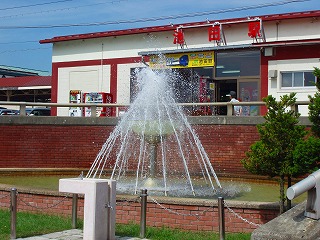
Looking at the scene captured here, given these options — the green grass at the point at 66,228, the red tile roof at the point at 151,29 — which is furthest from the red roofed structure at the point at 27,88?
the green grass at the point at 66,228

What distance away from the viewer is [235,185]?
15.1 m

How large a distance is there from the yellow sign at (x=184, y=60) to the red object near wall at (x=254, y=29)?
2.10m

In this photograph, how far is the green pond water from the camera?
40.0ft

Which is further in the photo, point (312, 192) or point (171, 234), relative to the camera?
point (171, 234)

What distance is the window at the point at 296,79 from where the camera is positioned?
912 inches

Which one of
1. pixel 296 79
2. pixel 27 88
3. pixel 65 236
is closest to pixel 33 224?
pixel 65 236

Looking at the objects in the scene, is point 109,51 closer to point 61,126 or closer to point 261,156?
point 61,126

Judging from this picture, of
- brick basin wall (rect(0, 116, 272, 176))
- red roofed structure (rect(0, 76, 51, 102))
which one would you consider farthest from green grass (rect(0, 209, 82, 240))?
red roofed structure (rect(0, 76, 51, 102))

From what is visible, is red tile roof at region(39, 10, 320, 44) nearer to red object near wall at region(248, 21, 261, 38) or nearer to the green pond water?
red object near wall at region(248, 21, 261, 38)

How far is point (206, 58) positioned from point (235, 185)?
11.7 m

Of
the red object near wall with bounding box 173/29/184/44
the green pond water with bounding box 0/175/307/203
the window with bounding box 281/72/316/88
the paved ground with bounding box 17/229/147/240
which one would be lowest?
the paved ground with bounding box 17/229/147/240

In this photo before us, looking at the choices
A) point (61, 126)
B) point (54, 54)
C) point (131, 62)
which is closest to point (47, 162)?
point (61, 126)

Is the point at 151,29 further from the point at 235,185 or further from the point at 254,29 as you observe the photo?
the point at 235,185

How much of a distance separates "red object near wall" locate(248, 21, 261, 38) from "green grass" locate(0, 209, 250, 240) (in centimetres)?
1614
